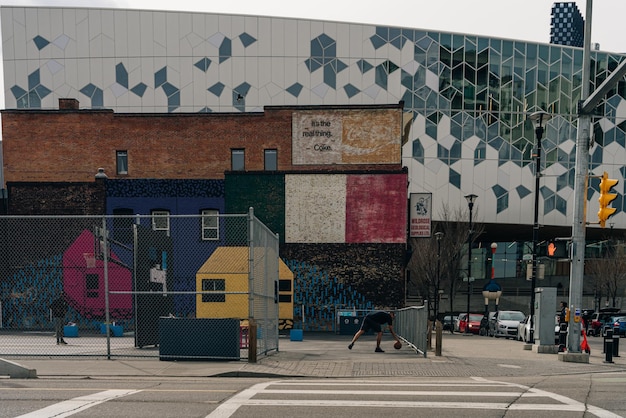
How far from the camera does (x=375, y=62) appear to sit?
53.0m

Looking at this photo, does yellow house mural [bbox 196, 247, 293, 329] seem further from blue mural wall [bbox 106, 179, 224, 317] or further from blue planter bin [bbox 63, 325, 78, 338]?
blue planter bin [bbox 63, 325, 78, 338]

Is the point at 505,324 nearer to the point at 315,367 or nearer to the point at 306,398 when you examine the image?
the point at 315,367

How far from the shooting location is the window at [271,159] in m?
32.2

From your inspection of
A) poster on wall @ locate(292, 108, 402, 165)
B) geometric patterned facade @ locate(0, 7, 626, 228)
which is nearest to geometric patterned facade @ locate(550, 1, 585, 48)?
geometric patterned facade @ locate(0, 7, 626, 228)

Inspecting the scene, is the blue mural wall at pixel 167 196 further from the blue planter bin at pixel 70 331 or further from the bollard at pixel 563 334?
the bollard at pixel 563 334

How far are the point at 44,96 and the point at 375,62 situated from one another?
1224 inches

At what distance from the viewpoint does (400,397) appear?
26.9 ft

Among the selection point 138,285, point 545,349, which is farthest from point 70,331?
point 545,349

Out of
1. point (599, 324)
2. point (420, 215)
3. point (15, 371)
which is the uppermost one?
point (420, 215)

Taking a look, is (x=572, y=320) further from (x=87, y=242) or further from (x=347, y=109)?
(x=87, y=242)

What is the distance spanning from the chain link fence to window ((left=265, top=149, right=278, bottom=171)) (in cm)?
432

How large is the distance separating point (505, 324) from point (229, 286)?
46.3 feet

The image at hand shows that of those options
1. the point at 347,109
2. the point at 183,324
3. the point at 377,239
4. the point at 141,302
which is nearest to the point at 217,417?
the point at 183,324

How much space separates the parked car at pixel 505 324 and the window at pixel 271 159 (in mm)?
14561
